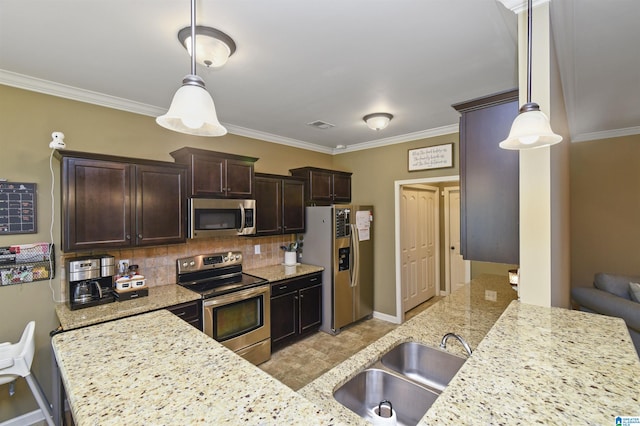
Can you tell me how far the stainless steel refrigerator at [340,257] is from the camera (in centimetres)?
388

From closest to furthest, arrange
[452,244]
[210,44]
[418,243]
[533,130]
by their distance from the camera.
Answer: [533,130] < [210,44] < [418,243] < [452,244]

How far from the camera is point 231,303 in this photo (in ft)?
9.41

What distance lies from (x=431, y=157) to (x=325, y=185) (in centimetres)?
152

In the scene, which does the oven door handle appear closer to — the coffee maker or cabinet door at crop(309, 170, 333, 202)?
the coffee maker

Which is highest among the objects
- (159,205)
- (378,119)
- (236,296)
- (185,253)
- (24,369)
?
(378,119)

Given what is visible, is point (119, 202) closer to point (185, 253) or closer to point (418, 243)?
point (185, 253)

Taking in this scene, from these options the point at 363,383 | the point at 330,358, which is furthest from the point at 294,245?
the point at 363,383

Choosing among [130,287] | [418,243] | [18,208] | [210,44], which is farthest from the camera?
[418,243]

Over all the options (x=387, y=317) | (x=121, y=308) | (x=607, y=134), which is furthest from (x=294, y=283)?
(x=607, y=134)

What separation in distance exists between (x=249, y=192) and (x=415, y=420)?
2.63m

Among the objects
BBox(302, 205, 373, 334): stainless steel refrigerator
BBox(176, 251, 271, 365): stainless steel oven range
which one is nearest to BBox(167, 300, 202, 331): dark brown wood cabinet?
BBox(176, 251, 271, 365): stainless steel oven range

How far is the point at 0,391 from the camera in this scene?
86.6 inches

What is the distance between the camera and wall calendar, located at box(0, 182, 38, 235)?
2.20 metres

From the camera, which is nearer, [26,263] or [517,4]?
[517,4]
